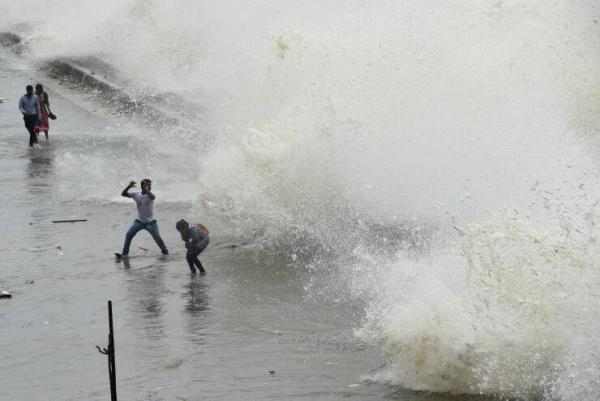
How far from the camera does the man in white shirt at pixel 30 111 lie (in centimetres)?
2175

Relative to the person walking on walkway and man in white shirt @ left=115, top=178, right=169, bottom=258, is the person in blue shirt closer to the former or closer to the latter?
man in white shirt @ left=115, top=178, right=169, bottom=258

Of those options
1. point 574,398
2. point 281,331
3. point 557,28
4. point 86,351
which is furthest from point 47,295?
point 557,28

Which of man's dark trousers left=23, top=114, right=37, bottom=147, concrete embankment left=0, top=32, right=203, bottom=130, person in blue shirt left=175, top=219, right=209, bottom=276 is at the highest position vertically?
concrete embankment left=0, top=32, right=203, bottom=130

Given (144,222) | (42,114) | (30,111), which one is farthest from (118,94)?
(144,222)

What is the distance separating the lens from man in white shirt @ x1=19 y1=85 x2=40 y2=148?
21.8 meters

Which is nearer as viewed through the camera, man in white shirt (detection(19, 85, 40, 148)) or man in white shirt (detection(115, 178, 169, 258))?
man in white shirt (detection(115, 178, 169, 258))

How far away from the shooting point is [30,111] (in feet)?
71.4

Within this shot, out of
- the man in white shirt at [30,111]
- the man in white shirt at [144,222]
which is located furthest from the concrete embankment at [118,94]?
the man in white shirt at [144,222]

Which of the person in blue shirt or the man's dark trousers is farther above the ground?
the man's dark trousers

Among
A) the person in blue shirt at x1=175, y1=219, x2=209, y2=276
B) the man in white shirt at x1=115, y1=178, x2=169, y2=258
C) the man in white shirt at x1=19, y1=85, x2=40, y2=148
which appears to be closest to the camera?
the person in blue shirt at x1=175, y1=219, x2=209, y2=276

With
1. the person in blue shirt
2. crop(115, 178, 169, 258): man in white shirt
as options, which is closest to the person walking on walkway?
crop(115, 178, 169, 258): man in white shirt

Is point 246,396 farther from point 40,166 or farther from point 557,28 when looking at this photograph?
point 557,28

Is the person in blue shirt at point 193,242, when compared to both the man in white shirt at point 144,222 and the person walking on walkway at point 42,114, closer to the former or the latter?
the man in white shirt at point 144,222

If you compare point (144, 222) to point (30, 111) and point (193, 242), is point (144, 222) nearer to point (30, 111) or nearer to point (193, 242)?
point (193, 242)
